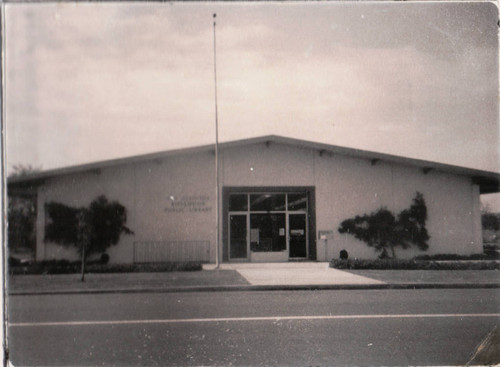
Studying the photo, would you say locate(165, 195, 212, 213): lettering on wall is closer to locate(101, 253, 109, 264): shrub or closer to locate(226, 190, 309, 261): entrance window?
locate(226, 190, 309, 261): entrance window

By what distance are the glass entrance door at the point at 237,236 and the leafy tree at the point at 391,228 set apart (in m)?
0.96

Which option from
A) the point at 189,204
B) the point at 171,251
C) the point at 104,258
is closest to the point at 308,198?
the point at 189,204

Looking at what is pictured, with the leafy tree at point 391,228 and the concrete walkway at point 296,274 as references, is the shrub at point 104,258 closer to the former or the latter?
the concrete walkway at point 296,274

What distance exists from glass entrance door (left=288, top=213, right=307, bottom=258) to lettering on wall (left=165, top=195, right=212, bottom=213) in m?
0.80

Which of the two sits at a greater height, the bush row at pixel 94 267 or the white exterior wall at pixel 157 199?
the white exterior wall at pixel 157 199

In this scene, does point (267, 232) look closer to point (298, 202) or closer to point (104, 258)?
point (298, 202)

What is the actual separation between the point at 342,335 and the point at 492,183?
75.0 inches

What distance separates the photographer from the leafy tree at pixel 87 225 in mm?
3209

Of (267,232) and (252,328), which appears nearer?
(267,232)

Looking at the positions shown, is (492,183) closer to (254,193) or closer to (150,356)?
(254,193)

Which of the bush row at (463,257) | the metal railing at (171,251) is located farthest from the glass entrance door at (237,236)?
the bush row at (463,257)

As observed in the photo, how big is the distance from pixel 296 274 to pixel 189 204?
1614 millimetres

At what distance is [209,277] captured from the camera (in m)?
4.29

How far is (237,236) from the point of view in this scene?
12.8ft
